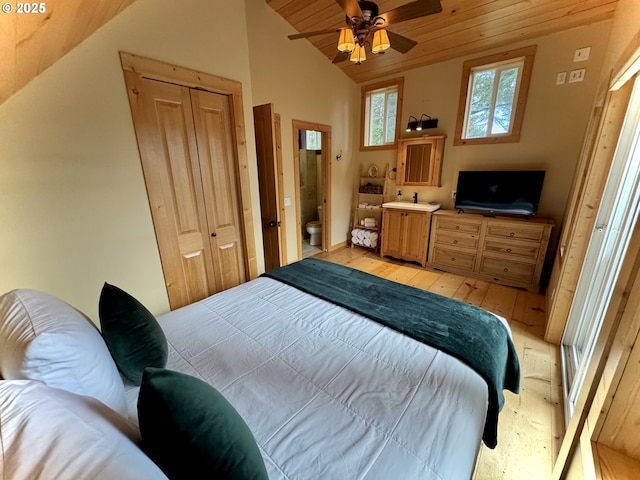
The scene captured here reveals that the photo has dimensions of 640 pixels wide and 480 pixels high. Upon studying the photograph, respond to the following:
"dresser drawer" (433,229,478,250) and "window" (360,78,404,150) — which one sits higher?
"window" (360,78,404,150)

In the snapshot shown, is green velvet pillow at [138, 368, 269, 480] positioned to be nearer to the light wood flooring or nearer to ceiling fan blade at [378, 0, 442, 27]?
the light wood flooring

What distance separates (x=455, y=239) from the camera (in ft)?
11.6

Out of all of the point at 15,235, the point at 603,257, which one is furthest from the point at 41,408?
the point at 603,257

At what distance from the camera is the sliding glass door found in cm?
144

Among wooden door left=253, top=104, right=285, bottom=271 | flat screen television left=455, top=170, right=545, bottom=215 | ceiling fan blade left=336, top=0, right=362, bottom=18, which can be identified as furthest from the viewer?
flat screen television left=455, top=170, right=545, bottom=215

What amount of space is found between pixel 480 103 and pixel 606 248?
262cm

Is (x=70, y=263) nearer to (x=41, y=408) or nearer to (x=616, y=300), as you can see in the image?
(x=41, y=408)

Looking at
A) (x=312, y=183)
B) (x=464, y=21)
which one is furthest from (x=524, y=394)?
(x=312, y=183)

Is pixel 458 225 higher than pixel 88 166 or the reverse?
the reverse

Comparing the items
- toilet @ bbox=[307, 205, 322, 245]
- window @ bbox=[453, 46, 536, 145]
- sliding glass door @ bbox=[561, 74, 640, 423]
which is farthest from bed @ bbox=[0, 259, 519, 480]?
toilet @ bbox=[307, 205, 322, 245]

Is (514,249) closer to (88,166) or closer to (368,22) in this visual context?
(368,22)

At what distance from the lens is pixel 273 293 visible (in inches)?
72.6

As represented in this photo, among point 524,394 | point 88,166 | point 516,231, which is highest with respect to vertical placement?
point 88,166

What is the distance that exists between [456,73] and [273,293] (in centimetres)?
380
